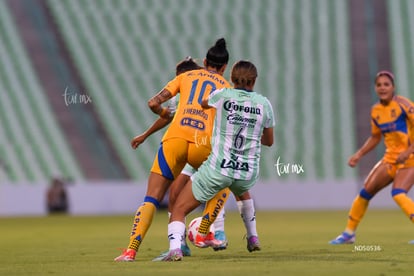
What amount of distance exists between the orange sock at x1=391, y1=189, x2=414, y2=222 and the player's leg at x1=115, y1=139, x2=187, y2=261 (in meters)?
2.95

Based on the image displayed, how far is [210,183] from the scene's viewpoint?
27.4 ft

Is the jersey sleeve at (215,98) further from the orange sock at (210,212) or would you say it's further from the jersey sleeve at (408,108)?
the jersey sleeve at (408,108)

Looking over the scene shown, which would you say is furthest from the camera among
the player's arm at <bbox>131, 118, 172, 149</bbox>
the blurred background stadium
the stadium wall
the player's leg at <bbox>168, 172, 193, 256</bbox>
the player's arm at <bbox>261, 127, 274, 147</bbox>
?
the blurred background stadium

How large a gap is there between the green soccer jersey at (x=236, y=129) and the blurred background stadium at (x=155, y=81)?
58.8 ft

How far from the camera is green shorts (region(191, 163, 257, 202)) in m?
8.34

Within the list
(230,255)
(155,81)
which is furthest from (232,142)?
(155,81)

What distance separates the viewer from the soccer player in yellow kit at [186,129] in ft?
28.3

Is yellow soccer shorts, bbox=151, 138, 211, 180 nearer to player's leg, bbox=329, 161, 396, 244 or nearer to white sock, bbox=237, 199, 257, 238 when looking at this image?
white sock, bbox=237, 199, 257, 238

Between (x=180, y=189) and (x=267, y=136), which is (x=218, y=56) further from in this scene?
(x=180, y=189)

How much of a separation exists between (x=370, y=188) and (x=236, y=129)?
3.34 metres

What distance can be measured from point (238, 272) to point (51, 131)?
22.3 m

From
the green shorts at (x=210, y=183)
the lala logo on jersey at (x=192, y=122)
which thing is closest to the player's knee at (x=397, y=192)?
the green shorts at (x=210, y=183)

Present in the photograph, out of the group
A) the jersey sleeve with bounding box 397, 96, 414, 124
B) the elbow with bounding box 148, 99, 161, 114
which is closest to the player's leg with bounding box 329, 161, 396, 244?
the jersey sleeve with bounding box 397, 96, 414, 124

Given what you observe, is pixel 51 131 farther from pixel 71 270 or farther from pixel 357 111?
pixel 71 270
